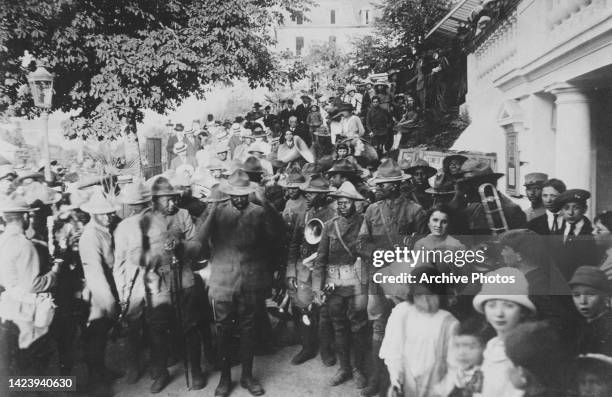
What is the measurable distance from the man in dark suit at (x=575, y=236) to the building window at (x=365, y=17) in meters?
3.83

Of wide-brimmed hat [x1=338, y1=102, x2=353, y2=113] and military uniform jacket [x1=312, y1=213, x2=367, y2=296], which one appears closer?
military uniform jacket [x1=312, y1=213, x2=367, y2=296]

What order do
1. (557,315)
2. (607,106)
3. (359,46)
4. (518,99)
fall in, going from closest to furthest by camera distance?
(557,315)
(607,106)
(518,99)
(359,46)

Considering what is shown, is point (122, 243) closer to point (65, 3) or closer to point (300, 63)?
point (65, 3)

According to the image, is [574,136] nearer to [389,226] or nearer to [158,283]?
[389,226]

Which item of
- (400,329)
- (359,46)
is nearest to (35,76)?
(359,46)

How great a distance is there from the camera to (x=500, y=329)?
9.56 ft

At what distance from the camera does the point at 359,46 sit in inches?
254

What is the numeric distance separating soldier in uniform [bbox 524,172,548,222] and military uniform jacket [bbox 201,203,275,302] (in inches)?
91.0

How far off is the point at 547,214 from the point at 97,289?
393 cm

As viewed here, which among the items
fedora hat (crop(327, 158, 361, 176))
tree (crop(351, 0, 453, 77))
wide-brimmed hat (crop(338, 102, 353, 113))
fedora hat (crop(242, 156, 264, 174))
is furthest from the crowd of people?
wide-brimmed hat (crop(338, 102, 353, 113))

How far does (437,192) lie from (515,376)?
2034 mm

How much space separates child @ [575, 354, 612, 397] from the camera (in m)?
2.83

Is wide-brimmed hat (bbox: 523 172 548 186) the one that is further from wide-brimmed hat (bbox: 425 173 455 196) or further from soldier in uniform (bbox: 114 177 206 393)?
soldier in uniform (bbox: 114 177 206 393)

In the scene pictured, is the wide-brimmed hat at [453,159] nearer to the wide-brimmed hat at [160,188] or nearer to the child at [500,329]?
the child at [500,329]
